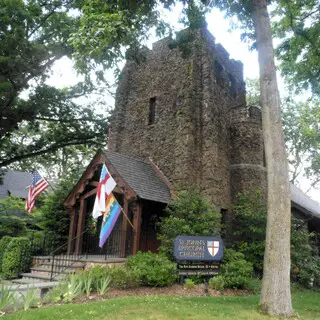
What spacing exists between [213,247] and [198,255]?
60cm

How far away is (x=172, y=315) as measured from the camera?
6746 mm

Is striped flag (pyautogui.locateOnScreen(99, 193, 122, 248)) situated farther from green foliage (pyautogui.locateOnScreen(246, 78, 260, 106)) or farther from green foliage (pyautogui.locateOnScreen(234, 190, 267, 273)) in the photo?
green foliage (pyautogui.locateOnScreen(246, 78, 260, 106))

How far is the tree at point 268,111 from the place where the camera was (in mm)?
7402

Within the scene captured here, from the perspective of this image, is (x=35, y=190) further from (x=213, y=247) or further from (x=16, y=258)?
(x=213, y=247)

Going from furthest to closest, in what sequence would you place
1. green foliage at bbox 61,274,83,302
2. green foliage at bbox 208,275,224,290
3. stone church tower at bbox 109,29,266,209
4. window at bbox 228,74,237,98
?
window at bbox 228,74,237,98, stone church tower at bbox 109,29,266,209, green foliage at bbox 208,275,224,290, green foliage at bbox 61,274,83,302

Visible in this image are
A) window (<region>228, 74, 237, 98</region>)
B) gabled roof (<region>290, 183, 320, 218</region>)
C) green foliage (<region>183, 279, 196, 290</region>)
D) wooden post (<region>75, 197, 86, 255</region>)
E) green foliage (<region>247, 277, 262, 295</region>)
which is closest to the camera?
green foliage (<region>183, 279, 196, 290</region>)

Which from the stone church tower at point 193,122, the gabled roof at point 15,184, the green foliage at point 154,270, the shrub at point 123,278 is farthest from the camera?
the gabled roof at point 15,184

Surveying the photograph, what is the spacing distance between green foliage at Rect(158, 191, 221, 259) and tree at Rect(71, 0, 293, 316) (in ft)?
15.1

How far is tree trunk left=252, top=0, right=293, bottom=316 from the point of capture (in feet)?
24.0

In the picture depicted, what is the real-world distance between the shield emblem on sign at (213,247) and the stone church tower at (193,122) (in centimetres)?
400

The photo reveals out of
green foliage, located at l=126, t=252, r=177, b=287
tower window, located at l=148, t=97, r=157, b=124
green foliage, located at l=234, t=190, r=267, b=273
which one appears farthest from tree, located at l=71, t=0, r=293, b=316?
green foliage, located at l=234, t=190, r=267, b=273

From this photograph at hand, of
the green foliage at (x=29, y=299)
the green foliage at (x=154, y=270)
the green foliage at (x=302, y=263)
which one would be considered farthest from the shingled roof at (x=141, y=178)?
the green foliage at (x=29, y=299)

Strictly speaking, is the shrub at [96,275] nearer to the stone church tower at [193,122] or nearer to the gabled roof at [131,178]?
the gabled roof at [131,178]

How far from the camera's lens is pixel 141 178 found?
14.3m
